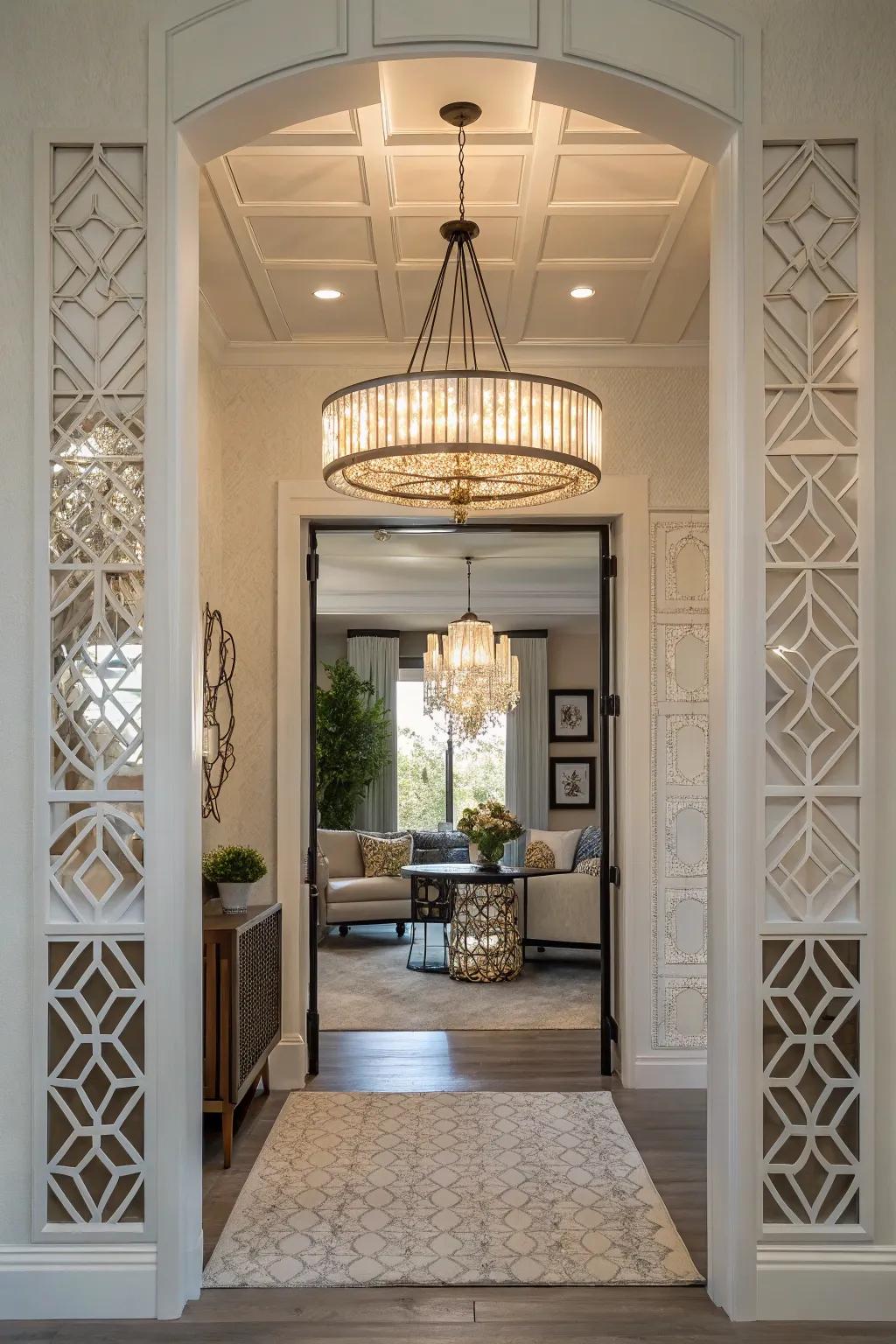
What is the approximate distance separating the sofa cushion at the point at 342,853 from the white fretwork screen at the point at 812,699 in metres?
6.55

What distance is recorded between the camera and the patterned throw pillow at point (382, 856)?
9000mm

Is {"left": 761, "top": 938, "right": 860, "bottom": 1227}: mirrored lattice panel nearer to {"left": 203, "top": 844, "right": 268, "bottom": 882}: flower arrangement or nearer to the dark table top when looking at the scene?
{"left": 203, "top": 844, "right": 268, "bottom": 882}: flower arrangement

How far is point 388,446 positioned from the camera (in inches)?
117

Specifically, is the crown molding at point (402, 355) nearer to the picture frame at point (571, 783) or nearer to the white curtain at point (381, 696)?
the white curtain at point (381, 696)

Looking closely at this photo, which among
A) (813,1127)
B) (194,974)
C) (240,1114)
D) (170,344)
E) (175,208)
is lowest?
(240,1114)

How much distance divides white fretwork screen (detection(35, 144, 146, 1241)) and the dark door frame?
7.06 feet

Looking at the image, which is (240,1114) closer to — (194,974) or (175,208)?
(194,974)

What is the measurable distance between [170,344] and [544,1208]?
107 inches

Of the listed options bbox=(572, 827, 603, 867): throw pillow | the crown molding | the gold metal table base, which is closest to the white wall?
the crown molding

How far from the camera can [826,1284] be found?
260 cm

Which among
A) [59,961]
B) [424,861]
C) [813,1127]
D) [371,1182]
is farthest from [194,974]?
[424,861]

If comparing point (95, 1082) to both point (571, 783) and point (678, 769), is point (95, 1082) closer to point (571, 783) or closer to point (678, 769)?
point (678, 769)

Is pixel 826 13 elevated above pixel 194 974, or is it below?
above

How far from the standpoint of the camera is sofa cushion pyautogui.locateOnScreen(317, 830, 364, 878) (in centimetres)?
899
